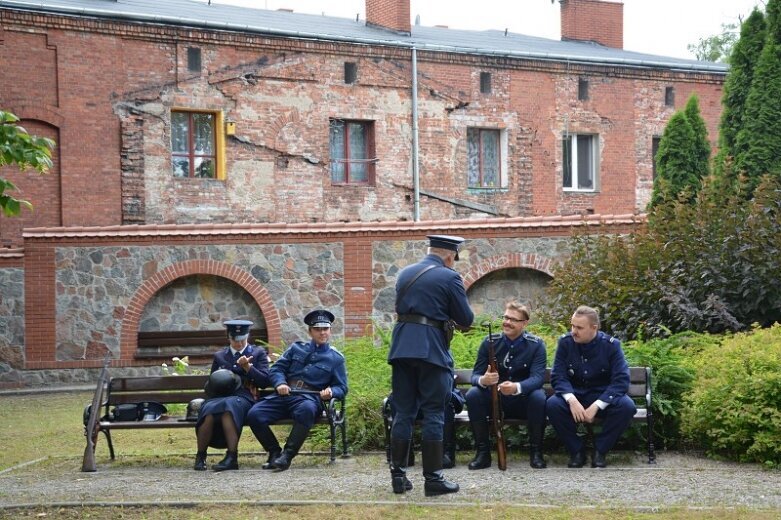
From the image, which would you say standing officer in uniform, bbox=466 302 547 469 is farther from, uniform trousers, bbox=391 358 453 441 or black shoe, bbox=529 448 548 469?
uniform trousers, bbox=391 358 453 441

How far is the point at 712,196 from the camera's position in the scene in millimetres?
14156

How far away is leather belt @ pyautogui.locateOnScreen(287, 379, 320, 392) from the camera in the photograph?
10.7 metres

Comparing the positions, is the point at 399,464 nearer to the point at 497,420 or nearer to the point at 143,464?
the point at 497,420

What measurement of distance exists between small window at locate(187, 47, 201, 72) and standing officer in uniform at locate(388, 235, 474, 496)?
59.3 ft

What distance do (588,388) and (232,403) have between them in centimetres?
305

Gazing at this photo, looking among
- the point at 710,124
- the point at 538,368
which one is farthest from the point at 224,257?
the point at 710,124

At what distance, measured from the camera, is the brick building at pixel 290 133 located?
70.3ft

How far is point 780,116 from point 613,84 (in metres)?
15.8

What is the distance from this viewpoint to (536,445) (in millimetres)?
9922

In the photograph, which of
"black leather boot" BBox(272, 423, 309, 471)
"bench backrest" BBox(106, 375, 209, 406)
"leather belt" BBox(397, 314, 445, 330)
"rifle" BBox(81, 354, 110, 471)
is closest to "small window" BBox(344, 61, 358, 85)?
"bench backrest" BBox(106, 375, 209, 406)

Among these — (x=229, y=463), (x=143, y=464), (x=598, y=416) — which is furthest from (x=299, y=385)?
(x=598, y=416)

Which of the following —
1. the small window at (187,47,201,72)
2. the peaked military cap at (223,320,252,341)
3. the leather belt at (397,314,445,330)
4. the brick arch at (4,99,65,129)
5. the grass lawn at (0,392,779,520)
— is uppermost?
the small window at (187,47,201,72)

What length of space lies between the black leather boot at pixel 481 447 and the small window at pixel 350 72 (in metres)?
18.7

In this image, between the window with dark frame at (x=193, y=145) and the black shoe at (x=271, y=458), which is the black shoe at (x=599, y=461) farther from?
the window with dark frame at (x=193, y=145)
